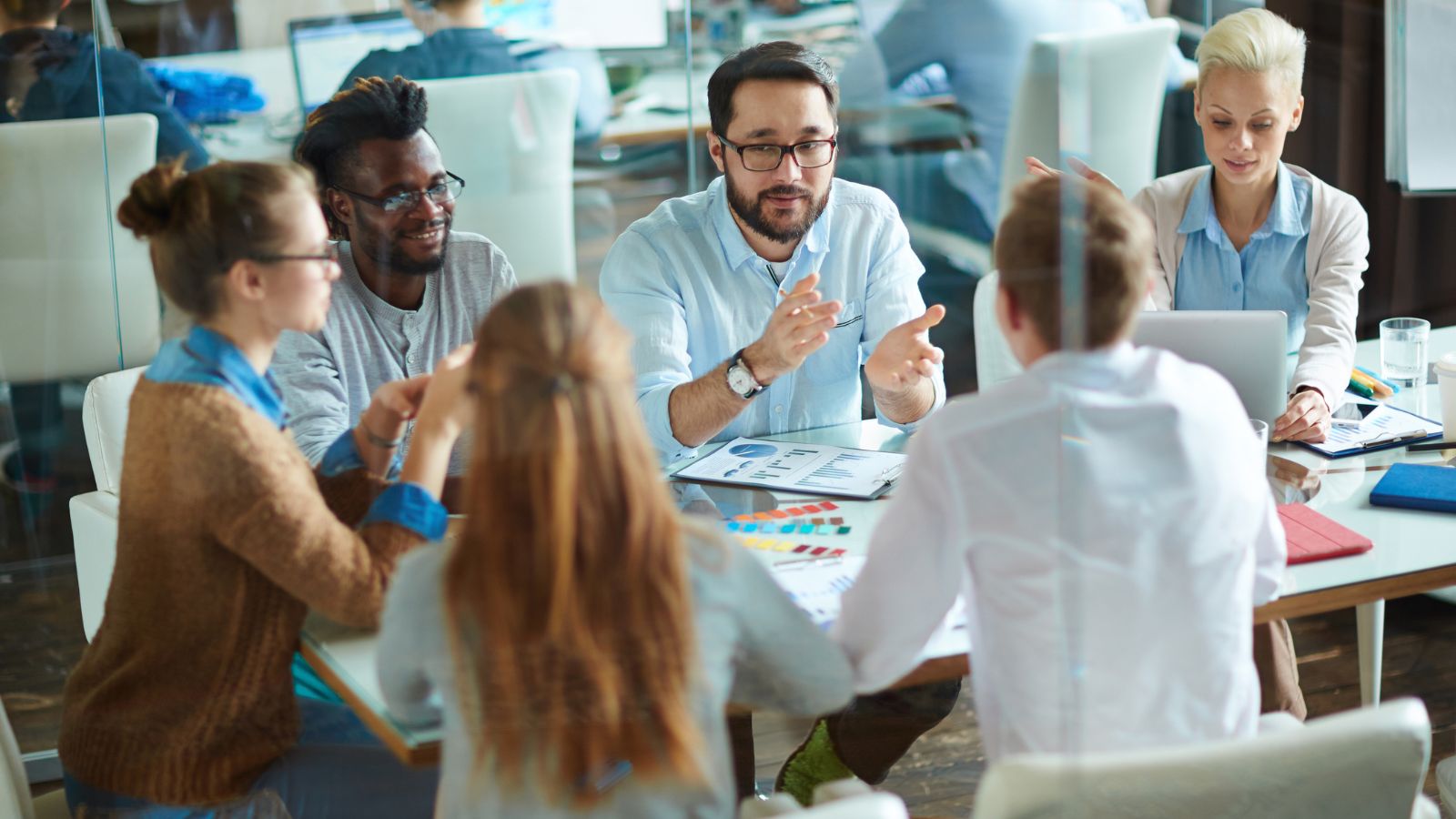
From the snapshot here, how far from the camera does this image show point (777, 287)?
73.1 inches

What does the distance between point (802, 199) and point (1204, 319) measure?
0.55 meters

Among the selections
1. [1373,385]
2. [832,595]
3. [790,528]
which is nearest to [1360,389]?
[1373,385]

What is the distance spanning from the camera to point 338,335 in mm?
1289

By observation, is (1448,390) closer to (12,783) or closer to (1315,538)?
(1315,538)

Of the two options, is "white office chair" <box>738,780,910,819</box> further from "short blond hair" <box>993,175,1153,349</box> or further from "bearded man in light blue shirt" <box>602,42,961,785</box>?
"short blond hair" <box>993,175,1153,349</box>

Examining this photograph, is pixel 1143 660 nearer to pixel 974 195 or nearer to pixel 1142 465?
pixel 1142 465

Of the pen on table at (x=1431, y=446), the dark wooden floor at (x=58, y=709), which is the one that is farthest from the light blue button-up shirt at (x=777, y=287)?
the pen on table at (x=1431, y=446)

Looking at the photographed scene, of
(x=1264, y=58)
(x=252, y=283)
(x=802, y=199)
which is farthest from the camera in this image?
(x=1264, y=58)

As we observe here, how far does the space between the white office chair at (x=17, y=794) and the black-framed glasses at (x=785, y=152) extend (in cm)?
110

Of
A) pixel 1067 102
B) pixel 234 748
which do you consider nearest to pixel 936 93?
pixel 1067 102

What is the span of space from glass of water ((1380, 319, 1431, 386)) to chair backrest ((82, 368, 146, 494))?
186 cm

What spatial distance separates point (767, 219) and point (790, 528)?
1.63 ft

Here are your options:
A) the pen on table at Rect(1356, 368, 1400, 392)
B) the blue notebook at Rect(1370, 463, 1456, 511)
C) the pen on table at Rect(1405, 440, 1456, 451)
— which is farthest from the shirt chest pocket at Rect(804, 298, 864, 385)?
the pen on table at Rect(1356, 368, 1400, 392)

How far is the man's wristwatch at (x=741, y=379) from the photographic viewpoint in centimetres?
178
